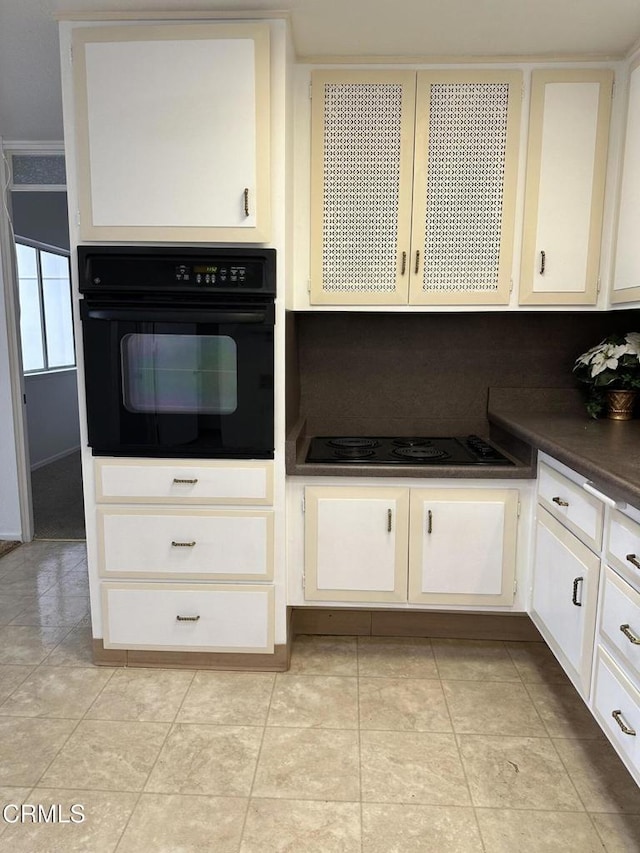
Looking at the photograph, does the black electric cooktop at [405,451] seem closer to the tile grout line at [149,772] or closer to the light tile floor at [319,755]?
the light tile floor at [319,755]

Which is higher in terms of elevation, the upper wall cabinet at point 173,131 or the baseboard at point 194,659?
the upper wall cabinet at point 173,131

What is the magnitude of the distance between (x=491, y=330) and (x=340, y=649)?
154cm

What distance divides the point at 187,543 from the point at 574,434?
1453 millimetres

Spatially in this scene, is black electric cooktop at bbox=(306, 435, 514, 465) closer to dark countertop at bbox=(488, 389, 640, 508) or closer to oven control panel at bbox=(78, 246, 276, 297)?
dark countertop at bbox=(488, 389, 640, 508)

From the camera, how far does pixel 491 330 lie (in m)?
2.75

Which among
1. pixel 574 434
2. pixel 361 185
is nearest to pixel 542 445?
pixel 574 434

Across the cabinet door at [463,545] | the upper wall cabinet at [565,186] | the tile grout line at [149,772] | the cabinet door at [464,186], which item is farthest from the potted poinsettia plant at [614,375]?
the tile grout line at [149,772]

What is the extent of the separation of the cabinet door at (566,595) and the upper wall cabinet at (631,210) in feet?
2.90

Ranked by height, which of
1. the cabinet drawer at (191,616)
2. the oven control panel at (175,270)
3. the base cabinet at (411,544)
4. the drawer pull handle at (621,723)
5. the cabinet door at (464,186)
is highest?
the cabinet door at (464,186)

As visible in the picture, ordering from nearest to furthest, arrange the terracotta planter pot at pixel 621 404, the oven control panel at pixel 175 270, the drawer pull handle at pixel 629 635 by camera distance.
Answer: the drawer pull handle at pixel 629 635 → the oven control panel at pixel 175 270 → the terracotta planter pot at pixel 621 404

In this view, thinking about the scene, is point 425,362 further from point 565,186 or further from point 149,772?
point 149,772

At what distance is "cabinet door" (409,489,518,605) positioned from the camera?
2.29 metres

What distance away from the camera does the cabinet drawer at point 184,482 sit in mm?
2217

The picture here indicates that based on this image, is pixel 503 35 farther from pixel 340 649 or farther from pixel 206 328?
pixel 340 649
